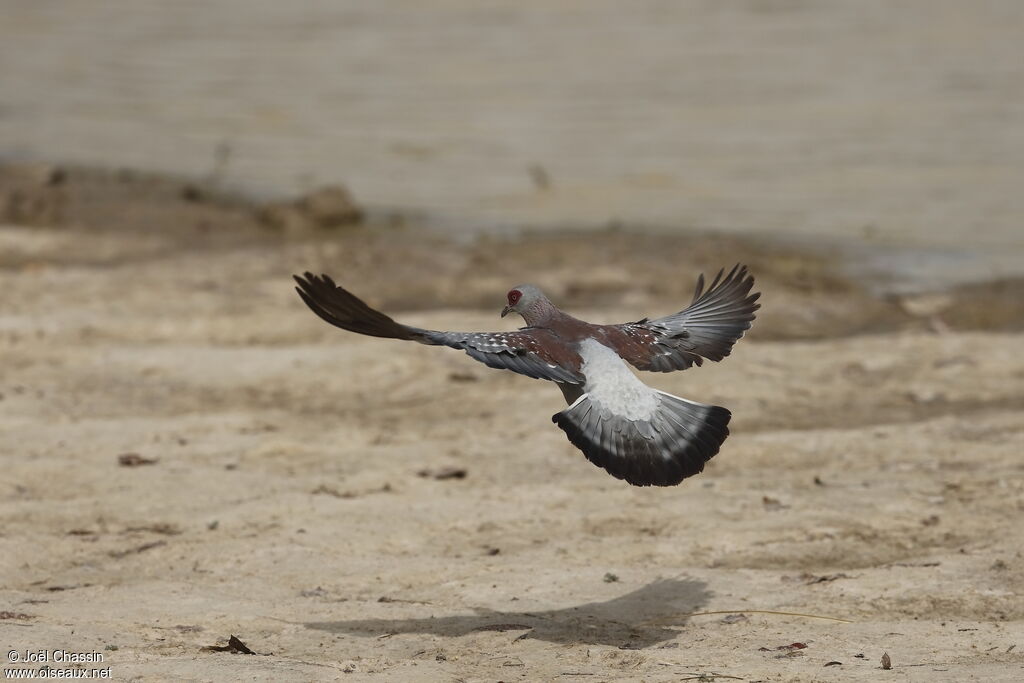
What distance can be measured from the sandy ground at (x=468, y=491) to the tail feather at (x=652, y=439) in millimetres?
666

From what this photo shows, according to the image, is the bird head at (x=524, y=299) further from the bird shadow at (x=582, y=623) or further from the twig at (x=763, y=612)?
the twig at (x=763, y=612)

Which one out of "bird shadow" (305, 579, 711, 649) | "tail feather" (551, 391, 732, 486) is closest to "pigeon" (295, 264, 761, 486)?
"tail feather" (551, 391, 732, 486)

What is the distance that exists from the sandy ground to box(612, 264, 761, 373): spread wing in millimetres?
918

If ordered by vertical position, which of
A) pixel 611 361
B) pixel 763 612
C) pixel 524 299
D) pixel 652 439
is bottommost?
pixel 763 612

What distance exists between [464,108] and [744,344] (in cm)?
727

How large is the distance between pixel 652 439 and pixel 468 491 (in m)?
2.12

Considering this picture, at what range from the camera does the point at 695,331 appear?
6320 mm

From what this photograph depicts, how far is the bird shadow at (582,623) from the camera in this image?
568 cm

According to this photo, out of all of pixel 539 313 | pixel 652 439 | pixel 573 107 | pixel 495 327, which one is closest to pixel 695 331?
pixel 539 313

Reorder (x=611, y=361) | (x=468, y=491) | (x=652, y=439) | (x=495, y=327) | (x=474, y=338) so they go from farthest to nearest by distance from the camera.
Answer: (x=495, y=327), (x=468, y=491), (x=611, y=361), (x=474, y=338), (x=652, y=439)

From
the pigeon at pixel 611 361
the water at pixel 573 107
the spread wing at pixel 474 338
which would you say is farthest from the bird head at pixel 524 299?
the water at pixel 573 107

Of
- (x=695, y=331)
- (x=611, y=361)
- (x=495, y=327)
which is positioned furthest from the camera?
(x=495, y=327)

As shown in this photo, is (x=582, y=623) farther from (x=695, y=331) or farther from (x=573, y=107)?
(x=573, y=107)

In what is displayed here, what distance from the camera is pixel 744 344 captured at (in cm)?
968
